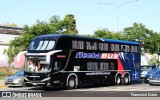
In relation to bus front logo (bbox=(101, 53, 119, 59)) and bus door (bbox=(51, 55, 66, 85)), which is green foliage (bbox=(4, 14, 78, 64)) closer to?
bus front logo (bbox=(101, 53, 119, 59))

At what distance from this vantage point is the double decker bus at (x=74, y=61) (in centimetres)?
2294

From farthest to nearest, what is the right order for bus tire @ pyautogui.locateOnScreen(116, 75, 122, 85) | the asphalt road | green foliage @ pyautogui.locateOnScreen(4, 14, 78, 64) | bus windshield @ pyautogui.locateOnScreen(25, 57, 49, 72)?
green foliage @ pyautogui.locateOnScreen(4, 14, 78, 64) < bus tire @ pyautogui.locateOnScreen(116, 75, 122, 85) < bus windshield @ pyautogui.locateOnScreen(25, 57, 49, 72) < the asphalt road

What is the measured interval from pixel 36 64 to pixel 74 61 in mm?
2829

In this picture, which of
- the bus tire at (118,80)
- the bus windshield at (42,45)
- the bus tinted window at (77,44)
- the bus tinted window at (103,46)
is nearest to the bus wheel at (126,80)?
the bus tire at (118,80)

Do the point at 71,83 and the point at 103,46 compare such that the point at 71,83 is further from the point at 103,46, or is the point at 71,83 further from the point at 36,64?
the point at 103,46

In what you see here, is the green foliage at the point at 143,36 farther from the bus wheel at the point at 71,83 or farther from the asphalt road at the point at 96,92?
the asphalt road at the point at 96,92

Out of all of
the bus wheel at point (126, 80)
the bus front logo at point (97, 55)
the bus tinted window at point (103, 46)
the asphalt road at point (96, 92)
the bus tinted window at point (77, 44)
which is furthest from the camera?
the bus wheel at point (126, 80)

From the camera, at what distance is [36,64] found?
2327cm

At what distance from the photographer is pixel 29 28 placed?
4709cm

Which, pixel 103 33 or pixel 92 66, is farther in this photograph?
pixel 103 33

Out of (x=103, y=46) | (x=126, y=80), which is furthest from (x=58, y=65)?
(x=126, y=80)

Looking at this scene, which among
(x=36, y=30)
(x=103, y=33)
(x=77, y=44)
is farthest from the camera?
(x=103, y=33)

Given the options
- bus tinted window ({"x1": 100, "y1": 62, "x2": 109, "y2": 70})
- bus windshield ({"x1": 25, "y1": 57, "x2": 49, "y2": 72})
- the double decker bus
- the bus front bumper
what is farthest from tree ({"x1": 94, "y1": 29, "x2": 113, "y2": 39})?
the bus front bumper

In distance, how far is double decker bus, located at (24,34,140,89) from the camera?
22938 millimetres
